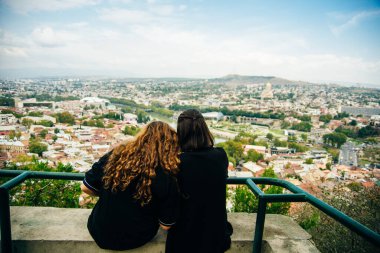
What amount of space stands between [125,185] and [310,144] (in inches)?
1448

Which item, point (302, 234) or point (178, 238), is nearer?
point (178, 238)

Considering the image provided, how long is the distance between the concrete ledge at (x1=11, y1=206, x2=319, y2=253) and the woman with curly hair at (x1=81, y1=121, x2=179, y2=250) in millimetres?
219

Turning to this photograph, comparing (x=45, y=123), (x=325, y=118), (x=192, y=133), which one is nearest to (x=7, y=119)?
(x=45, y=123)

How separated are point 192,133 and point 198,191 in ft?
0.90

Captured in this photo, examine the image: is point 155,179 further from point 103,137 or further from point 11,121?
Result: point 11,121

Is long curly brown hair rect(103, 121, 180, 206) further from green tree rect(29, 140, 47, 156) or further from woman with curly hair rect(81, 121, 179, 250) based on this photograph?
green tree rect(29, 140, 47, 156)

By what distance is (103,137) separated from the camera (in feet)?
84.5

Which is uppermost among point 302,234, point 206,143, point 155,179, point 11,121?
point 206,143

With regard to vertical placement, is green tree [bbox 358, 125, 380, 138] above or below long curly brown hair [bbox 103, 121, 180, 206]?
below

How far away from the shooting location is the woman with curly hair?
1.29 meters

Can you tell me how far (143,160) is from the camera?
1314 millimetres

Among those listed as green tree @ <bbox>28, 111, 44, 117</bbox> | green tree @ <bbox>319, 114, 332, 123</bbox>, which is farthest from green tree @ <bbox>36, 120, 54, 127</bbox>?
green tree @ <bbox>319, 114, 332, 123</bbox>

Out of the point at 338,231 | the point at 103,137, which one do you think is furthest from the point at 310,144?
the point at 338,231

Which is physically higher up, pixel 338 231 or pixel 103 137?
pixel 338 231
